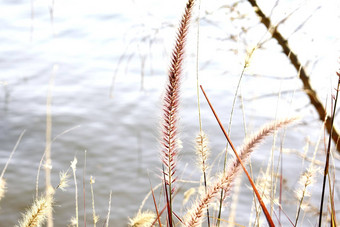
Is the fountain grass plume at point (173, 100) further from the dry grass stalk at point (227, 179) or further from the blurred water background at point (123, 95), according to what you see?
the blurred water background at point (123, 95)

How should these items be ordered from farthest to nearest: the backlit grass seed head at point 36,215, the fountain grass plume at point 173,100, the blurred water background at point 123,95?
the blurred water background at point 123,95, the backlit grass seed head at point 36,215, the fountain grass plume at point 173,100

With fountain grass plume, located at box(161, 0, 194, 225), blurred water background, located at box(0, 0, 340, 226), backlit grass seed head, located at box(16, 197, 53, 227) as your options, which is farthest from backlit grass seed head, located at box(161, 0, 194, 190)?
blurred water background, located at box(0, 0, 340, 226)

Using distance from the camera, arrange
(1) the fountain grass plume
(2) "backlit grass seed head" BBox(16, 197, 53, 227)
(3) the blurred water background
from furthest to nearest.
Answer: (3) the blurred water background, (2) "backlit grass seed head" BBox(16, 197, 53, 227), (1) the fountain grass plume

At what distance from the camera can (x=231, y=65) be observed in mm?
5742

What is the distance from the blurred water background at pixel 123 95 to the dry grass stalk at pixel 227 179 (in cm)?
176

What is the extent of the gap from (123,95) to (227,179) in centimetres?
422

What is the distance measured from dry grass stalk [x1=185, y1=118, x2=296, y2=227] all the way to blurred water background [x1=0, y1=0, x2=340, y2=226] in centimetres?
176

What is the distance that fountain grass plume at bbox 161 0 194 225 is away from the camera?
1.01 metres

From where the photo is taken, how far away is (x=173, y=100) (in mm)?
1032

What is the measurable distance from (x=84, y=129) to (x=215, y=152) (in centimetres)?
132

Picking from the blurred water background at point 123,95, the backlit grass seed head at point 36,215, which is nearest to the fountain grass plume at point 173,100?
the backlit grass seed head at point 36,215

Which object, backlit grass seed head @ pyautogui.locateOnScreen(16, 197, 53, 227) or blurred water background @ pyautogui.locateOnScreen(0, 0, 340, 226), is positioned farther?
blurred water background @ pyautogui.locateOnScreen(0, 0, 340, 226)

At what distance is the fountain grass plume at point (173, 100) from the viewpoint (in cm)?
101

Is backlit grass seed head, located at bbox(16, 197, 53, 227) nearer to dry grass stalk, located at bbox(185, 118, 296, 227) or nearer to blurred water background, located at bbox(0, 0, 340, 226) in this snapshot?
dry grass stalk, located at bbox(185, 118, 296, 227)
